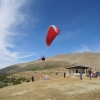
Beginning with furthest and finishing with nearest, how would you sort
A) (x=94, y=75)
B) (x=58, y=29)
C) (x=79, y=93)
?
1. (x=94, y=75)
2. (x=58, y=29)
3. (x=79, y=93)

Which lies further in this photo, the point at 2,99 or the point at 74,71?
the point at 74,71

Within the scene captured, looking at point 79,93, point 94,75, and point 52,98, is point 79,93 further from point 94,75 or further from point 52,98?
point 94,75

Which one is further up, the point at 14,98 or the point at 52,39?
the point at 52,39

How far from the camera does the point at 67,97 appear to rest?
72.1 feet

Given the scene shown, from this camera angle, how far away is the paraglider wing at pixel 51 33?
81.0 ft

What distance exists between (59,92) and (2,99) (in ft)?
25.5

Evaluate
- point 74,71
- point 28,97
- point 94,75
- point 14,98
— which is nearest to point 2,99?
point 14,98

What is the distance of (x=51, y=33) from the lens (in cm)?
2552

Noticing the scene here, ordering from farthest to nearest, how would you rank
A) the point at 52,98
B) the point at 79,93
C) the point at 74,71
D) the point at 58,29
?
the point at 74,71 → the point at 58,29 → the point at 79,93 → the point at 52,98

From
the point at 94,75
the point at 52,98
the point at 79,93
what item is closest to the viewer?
the point at 52,98

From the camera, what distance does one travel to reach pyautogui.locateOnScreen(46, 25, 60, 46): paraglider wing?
81.0 feet

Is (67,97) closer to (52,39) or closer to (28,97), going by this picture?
(28,97)

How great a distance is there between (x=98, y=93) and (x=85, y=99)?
2.86 meters

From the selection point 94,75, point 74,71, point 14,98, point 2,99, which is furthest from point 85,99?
point 74,71
